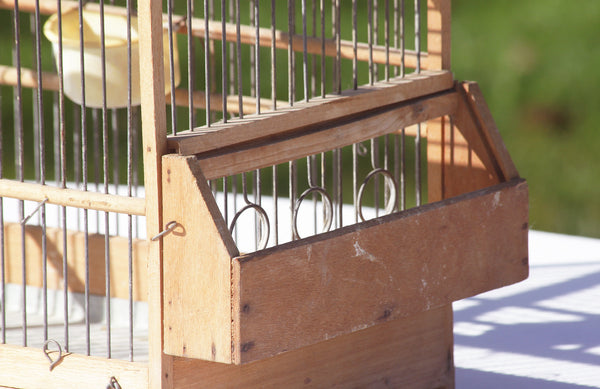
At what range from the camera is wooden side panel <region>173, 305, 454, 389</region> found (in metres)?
1.69

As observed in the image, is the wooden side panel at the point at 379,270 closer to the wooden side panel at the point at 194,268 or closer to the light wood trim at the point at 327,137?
the wooden side panel at the point at 194,268

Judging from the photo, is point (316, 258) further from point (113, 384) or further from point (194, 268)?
point (113, 384)

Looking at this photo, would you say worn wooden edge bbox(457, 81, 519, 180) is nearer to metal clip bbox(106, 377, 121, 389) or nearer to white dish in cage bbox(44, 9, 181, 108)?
white dish in cage bbox(44, 9, 181, 108)

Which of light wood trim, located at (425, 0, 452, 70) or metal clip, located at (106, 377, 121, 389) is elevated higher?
light wood trim, located at (425, 0, 452, 70)

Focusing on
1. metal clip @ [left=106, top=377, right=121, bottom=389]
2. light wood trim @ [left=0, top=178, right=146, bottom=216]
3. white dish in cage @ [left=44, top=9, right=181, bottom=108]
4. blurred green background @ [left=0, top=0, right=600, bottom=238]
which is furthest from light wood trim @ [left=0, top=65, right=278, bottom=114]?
blurred green background @ [left=0, top=0, right=600, bottom=238]

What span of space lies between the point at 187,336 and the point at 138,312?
0.73 meters

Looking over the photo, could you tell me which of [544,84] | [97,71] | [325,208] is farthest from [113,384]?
[544,84]

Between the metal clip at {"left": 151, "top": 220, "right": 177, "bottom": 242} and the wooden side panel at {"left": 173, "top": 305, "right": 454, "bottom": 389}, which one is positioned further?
the wooden side panel at {"left": 173, "top": 305, "right": 454, "bottom": 389}

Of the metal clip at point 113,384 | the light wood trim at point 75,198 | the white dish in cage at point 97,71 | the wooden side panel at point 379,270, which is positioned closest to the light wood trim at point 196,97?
the white dish in cage at point 97,71

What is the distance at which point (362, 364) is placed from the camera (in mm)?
1941

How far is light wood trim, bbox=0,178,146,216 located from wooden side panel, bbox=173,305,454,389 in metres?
0.21

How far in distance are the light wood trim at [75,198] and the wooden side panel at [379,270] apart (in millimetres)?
175

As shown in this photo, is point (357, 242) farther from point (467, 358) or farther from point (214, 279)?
point (467, 358)

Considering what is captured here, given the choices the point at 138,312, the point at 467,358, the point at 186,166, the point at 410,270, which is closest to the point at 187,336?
the point at 186,166
